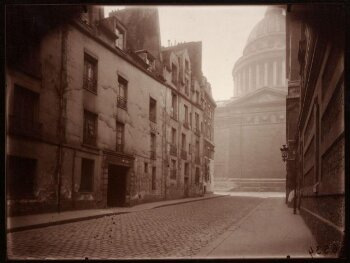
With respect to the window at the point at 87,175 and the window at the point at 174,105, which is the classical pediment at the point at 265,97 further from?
the window at the point at 87,175

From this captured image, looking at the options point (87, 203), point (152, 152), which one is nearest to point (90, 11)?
point (152, 152)

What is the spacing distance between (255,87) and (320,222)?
76.6ft

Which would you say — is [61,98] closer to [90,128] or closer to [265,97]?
[90,128]

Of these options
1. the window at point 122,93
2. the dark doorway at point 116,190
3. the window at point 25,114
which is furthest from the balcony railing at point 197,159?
the window at point 25,114

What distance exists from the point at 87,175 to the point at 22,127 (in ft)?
8.35

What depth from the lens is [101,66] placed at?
7.66 meters

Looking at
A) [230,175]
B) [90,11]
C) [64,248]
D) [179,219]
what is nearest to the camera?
[64,248]

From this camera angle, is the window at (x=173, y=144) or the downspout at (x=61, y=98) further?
the window at (x=173, y=144)

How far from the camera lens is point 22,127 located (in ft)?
17.9

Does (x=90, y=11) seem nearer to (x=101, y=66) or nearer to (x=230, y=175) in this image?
(x=101, y=66)

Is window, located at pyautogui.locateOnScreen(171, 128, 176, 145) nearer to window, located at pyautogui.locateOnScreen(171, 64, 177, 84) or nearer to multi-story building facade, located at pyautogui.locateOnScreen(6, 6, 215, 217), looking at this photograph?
multi-story building facade, located at pyautogui.locateOnScreen(6, 6, 215, 217)

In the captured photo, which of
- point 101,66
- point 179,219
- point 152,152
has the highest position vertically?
point 101,66

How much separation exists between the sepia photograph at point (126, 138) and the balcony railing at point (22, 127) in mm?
24

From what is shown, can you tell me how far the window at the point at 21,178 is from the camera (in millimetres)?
5633
